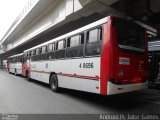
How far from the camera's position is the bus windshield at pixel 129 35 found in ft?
23.3

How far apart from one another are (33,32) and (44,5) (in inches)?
227

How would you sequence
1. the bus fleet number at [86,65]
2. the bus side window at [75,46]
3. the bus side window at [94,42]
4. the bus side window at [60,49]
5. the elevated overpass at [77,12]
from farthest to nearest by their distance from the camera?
the bus side window at [60,49]
the elevated overpass at [77,12]
the bus side window at [75,46]
the bus fleet number at [86,65]
the bus side window at [94,42]

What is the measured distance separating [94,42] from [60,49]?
131 inches

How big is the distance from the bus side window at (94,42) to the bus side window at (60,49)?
7.92ft

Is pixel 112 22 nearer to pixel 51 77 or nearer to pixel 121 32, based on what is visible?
pixel 121 32

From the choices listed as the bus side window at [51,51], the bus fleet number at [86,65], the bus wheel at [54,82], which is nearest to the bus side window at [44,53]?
the bus side window at [51,51]

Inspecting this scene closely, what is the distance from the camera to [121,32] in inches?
282

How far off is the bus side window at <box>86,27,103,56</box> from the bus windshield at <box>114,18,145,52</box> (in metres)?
0.64

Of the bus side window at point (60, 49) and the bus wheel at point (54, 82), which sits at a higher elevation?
the bus side window at point (60, 49)

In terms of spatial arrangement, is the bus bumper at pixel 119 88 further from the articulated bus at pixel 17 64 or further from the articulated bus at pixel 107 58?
the articulated bus at pixel 17 64

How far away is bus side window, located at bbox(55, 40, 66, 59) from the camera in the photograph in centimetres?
1014

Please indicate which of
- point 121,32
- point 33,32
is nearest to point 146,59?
point 121,32

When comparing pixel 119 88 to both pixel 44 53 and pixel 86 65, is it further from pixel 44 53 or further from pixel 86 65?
pixel 44 53

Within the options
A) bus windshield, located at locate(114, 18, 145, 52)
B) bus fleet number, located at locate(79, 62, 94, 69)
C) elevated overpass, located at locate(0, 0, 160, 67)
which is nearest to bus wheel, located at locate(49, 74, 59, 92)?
bus fleet number, located at locate(79, 62, 94, 69)
